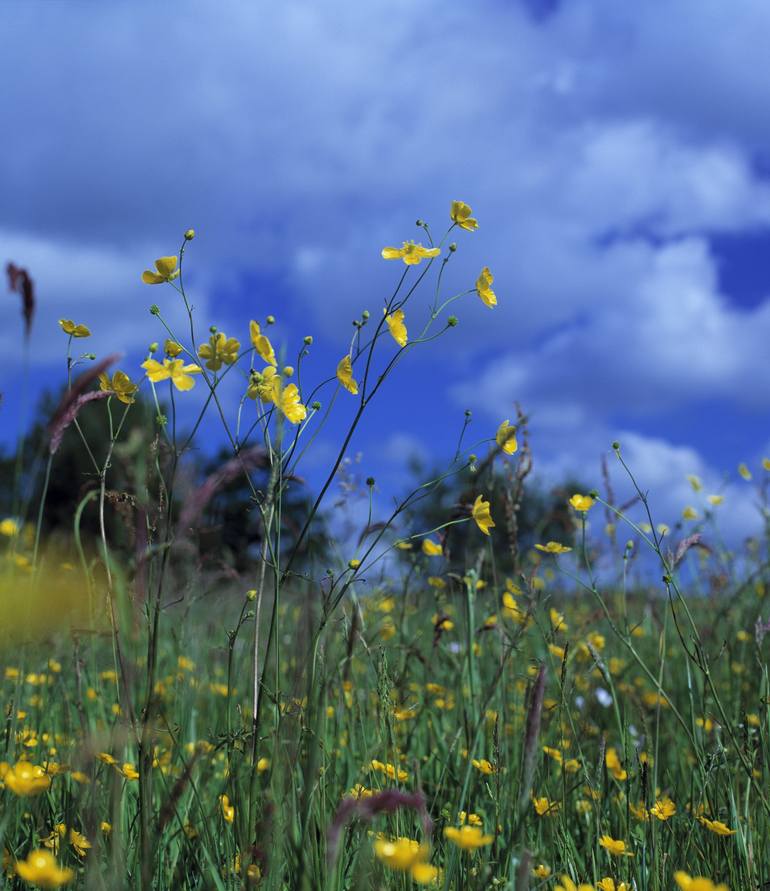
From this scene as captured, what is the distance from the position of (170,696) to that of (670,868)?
2226 millimetres

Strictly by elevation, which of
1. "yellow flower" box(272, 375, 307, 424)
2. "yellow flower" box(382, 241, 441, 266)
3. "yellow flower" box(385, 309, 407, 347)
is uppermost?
"yellow flower" box(382, 241, 441, 266)

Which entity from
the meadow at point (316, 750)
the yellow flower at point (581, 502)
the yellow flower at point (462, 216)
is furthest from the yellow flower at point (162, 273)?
the yellow flower at point (581, 502)

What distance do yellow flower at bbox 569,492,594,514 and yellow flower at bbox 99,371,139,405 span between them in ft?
3.58

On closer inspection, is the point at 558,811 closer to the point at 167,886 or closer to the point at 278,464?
the point at 167,886

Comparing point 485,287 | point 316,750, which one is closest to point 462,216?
point 485,287

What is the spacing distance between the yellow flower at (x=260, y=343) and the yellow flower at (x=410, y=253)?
1.06ft

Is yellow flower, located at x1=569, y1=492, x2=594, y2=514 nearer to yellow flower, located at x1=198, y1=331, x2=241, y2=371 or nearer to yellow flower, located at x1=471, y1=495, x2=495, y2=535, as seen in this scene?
yellow flower, located at x1=471, y1=495, x2=495, y2=535

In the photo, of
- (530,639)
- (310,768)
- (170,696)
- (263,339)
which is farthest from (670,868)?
(530,639)

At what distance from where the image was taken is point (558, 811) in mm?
2188

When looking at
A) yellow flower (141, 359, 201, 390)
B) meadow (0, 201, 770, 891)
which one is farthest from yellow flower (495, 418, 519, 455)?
yellow flower (141, 359, 201, 390)

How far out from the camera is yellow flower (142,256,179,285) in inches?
71.3

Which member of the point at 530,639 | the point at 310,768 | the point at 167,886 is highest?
the point at 530,639

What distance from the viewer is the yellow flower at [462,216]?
1973 millimetres

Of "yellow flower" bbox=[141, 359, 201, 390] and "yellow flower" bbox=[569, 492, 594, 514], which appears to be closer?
"yellow flower" bbox=[141, 359, 201, 390]
